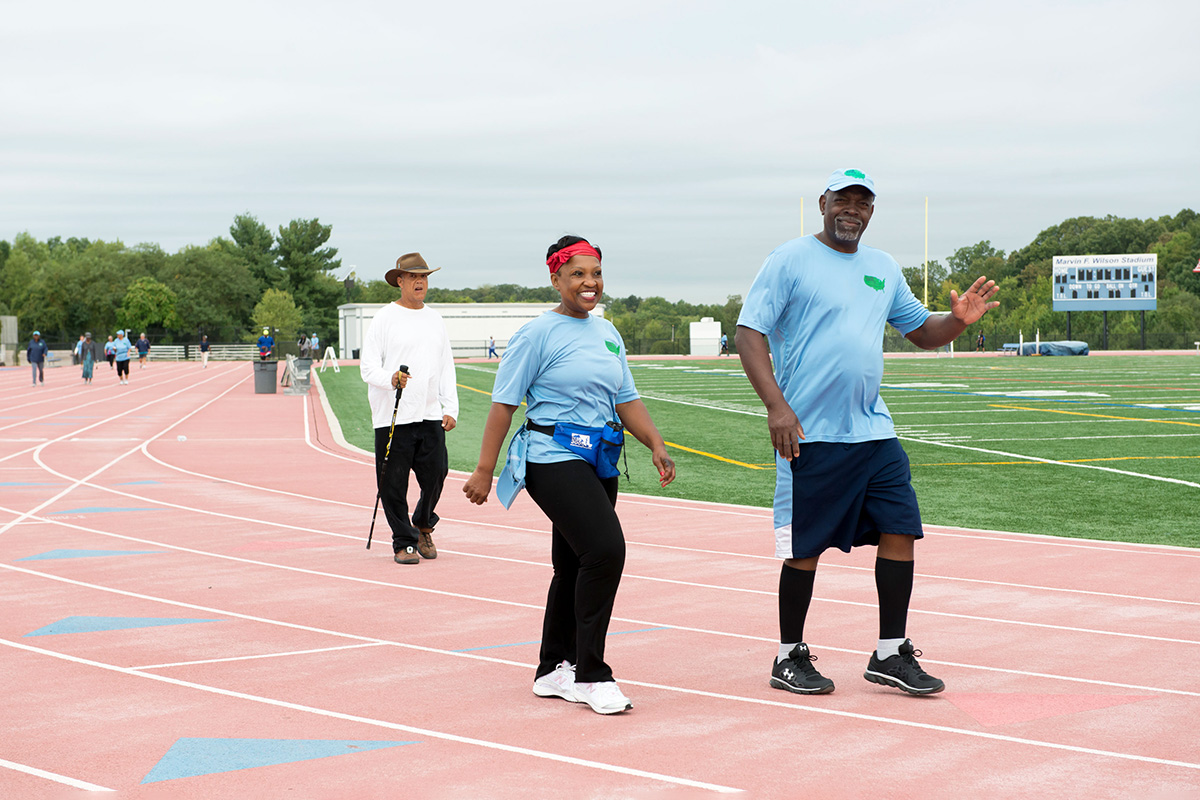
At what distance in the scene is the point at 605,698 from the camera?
484 cm

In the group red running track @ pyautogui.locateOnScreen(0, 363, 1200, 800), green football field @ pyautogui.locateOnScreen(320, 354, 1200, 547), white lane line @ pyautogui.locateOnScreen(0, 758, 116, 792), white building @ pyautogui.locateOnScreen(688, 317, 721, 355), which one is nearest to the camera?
white lane line @ pyautogui.locateOnScreen(0, 758, 116, 792)

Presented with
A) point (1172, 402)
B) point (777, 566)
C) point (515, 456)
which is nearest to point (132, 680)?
point (515, 456)

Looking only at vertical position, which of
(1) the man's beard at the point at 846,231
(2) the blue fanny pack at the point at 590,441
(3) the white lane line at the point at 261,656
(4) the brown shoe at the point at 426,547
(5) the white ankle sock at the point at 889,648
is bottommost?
(3) the white lane line at the point at 261,656

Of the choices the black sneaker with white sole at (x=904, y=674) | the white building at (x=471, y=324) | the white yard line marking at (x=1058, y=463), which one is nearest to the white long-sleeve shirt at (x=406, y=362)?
the black sneaker with white sole at (x=904, y=674)

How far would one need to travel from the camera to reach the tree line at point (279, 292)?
91625mm

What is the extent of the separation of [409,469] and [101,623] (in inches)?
97.2

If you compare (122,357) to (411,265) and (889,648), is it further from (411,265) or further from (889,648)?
(889,648)

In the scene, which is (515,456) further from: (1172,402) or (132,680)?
(1172,402)

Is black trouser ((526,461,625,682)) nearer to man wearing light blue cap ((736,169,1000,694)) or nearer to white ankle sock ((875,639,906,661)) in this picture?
man wearing light blue cap ((736,169,1000,694))

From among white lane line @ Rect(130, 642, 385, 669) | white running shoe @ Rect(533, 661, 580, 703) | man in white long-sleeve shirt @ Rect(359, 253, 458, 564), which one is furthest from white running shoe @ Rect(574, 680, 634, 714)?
man in white long-sleeve shirt @ Rect(359, 253, 458, 564)

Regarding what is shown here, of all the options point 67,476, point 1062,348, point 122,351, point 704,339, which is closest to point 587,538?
point 67,476

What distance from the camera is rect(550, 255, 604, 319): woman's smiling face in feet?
16.4

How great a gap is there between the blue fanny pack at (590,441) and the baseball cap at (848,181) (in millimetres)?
1425

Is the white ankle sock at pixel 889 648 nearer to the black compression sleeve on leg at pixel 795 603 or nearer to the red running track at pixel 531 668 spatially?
the red running track at pixel 531 668
